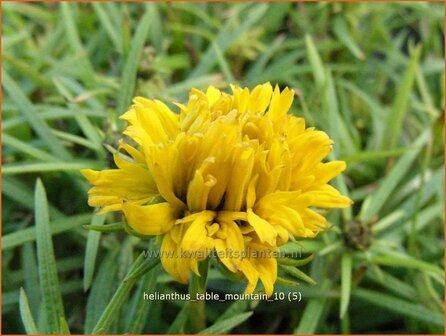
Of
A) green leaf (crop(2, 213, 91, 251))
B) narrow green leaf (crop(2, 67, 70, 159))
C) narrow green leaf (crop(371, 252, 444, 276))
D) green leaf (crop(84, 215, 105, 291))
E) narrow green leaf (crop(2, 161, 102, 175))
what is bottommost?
green leaf (crop(84, 215, 105, 291))

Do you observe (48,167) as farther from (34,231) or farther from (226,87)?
(226,87)

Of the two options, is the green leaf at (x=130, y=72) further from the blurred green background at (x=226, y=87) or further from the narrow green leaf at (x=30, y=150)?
the narrow green leaf at (x=30, y=150)

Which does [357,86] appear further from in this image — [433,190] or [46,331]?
[46,331]

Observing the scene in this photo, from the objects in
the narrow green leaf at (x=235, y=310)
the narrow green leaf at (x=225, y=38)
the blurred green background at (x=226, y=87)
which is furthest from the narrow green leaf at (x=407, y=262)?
the narrow green leaf at (x=225, y=38)

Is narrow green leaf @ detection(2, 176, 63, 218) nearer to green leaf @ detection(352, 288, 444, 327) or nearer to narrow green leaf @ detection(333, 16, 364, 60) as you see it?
green leaf @ detection(352, 288, 444, 327)

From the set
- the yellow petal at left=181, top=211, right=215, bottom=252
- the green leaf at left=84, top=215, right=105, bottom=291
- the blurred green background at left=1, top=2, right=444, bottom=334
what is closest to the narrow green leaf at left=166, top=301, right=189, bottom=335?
the blurred green background at left=1, top=2, right=444, bottom=334

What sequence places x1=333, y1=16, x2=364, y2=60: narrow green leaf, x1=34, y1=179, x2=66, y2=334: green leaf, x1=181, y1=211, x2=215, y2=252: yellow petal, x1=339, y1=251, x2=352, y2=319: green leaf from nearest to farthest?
x1=181, y1=211, x2=215, y2=252: yellow petal
x1=34, y1=179, x2=66, y2=334: green leaf
x1=339, y1=251, x2=352, y2=319: green leaf
x1=333, y1=16, x2=364, y2=60: narrow green leaf

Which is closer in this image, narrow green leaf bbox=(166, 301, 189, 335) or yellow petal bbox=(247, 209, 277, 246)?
yellow petal bbox=(247, 209, 277, 246)
